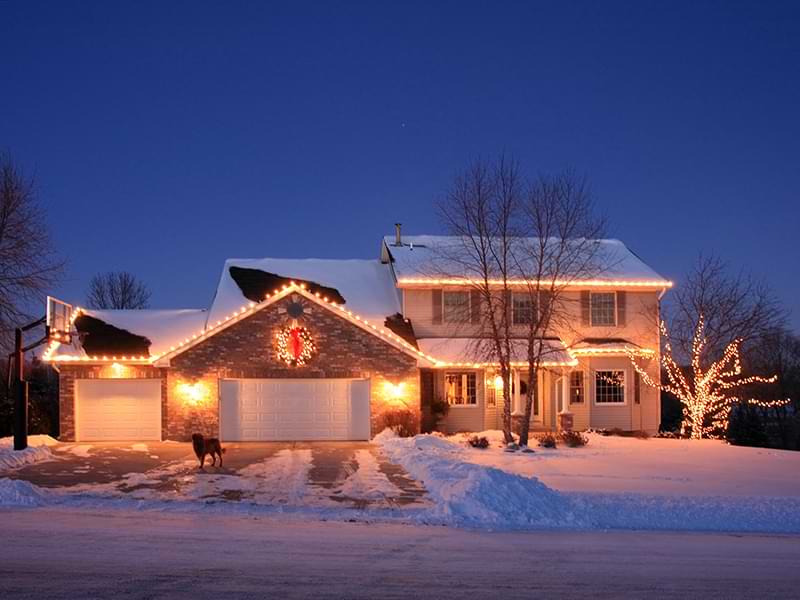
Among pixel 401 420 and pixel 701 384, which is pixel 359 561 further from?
pixel 701 384

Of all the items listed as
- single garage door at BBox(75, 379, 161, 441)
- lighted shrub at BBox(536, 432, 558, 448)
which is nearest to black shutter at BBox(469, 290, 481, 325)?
lighted shrub at BBox(536, 432, 558, 448)

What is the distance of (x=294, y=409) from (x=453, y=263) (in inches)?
313

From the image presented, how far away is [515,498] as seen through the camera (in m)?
13.6

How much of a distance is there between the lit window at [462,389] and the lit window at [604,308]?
5.20 m

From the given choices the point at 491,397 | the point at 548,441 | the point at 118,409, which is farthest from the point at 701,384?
the point at 118,409

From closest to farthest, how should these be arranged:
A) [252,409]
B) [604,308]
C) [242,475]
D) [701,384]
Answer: [242,475], [252,409], [701,384], [604,308]

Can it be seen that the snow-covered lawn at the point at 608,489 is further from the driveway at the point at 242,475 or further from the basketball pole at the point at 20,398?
the basketball pole at the point at 20,398

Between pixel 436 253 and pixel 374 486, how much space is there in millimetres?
16096

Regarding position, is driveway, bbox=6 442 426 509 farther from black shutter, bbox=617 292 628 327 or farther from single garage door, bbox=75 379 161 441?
black shutter, bbox=617 292 628 327

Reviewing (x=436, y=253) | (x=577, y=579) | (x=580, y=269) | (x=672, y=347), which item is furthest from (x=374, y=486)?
A: (x=672, y=347)

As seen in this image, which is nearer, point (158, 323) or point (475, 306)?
point (475, 306)

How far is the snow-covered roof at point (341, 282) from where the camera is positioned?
29.6 meters

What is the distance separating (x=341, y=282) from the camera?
3170 cm

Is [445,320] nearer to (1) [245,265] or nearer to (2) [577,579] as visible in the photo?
(1) [245,265]
